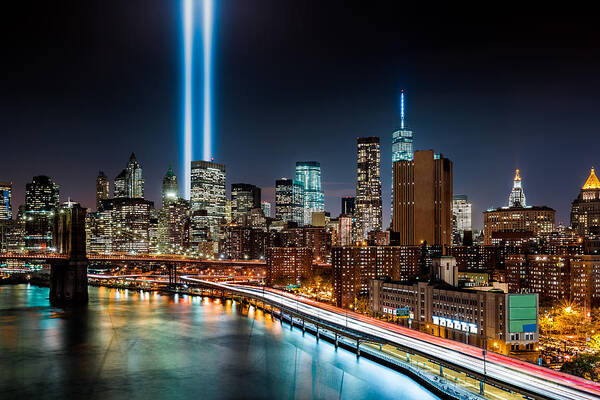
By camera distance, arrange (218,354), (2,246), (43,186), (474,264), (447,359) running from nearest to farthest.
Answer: (447,359) → (218,354) → (474,264) → (2,246) → (43,186)

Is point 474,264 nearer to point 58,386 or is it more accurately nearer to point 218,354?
point 218,354

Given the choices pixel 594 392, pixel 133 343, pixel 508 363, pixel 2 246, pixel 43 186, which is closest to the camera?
pixel 594 392

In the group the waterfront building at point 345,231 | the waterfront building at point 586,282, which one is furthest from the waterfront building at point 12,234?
the waterfront building at point 586,282

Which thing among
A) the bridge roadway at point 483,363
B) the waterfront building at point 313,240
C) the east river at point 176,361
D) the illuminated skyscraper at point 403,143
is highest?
the illuminated skyscraper at point 403,143

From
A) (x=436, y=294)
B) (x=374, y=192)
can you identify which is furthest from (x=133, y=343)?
(x=374, y=192)

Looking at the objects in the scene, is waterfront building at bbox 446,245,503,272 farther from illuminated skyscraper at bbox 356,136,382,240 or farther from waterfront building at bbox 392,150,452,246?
illuminated skyscraper at bbox 356,136,382,240

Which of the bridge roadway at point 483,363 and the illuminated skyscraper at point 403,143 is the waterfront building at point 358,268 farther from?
the illuminated skyscraper at point 403,143
